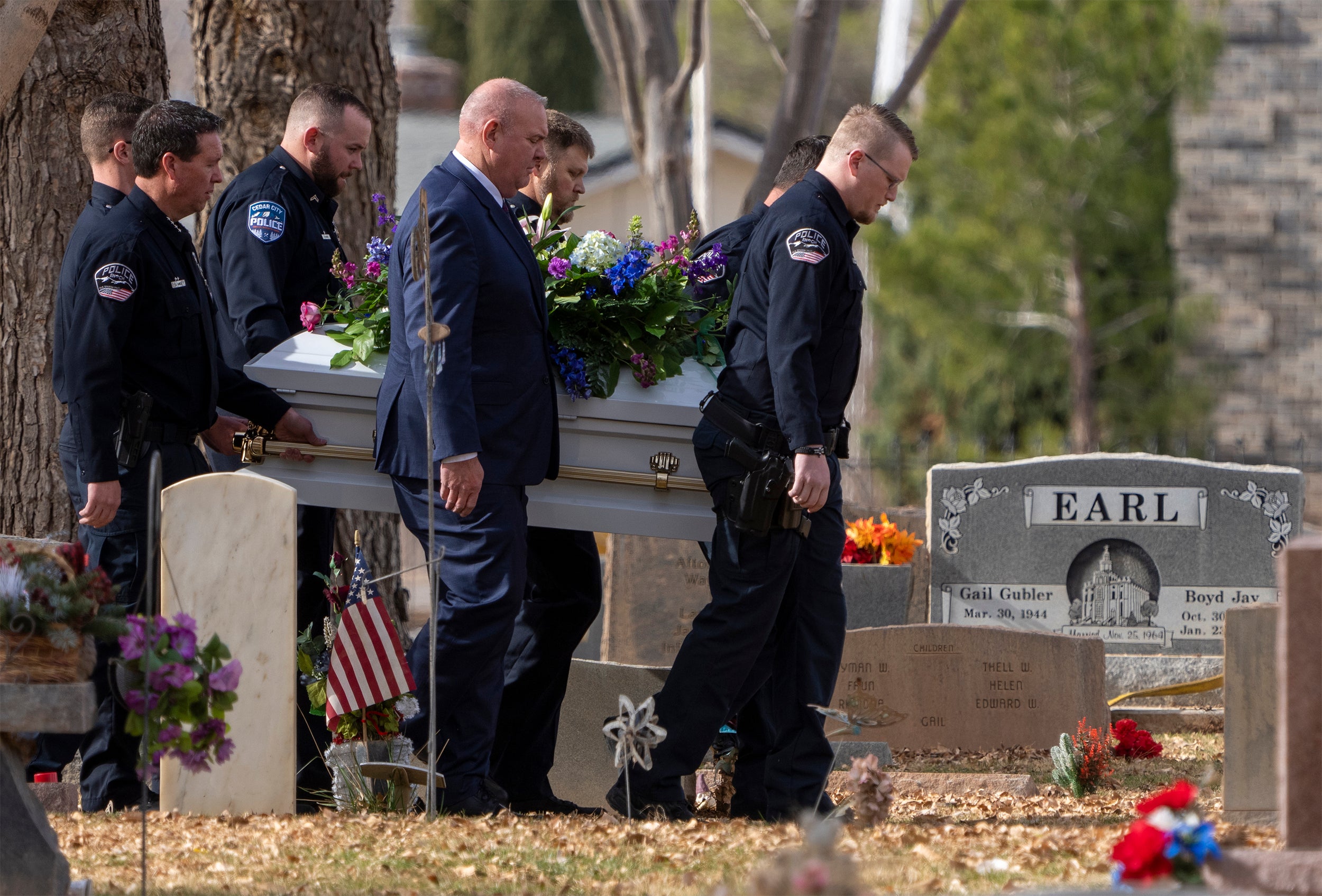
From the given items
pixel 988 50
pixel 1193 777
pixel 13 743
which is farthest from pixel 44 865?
pixel 988 50

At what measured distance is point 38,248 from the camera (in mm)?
6168

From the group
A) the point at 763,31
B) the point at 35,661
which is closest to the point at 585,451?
the point at 35,661

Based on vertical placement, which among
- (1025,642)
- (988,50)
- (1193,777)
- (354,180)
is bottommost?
(1193,777)

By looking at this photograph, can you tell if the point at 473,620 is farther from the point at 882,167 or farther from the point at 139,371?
the point at 882,167

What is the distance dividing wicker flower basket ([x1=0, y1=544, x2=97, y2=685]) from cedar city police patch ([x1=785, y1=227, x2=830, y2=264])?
2.33m

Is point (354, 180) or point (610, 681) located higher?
point (354, 180)

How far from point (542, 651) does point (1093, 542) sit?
3934 millimetres

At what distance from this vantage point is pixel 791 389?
15.5ft

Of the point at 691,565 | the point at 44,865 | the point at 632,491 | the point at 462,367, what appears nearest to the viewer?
the point at 44,865

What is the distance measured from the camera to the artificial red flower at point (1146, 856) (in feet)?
9.58

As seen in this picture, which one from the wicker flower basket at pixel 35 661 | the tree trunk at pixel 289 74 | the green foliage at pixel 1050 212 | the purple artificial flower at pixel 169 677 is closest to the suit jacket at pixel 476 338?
the purple artificial flower at pixel 169 677

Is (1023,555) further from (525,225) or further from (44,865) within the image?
(44,865)

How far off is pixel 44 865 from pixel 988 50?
64.4 feet

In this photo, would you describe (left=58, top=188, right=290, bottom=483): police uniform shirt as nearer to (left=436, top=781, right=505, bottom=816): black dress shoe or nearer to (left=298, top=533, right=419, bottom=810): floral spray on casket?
(left=298, top=533, right=419, bottom=810): floral spray on casket
